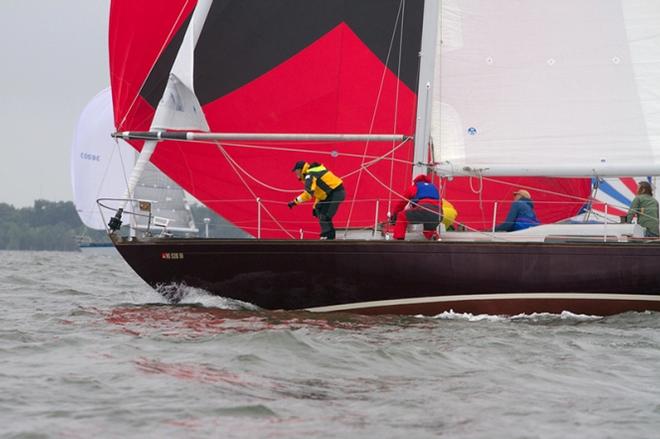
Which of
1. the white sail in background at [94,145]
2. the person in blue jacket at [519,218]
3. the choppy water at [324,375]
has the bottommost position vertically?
the choppy water at [324,375]

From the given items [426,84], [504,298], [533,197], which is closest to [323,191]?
[426,84]

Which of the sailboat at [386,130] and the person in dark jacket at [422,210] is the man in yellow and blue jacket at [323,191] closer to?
the sailboat at [386,130]

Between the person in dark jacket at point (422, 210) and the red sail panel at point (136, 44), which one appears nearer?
the person in dark jacket at point (422, 210)

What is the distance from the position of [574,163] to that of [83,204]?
33966mm

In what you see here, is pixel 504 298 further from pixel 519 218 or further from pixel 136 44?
pixel 136 44

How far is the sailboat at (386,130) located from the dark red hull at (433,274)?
0.02 metres

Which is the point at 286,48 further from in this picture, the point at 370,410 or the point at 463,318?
the point at 370,410

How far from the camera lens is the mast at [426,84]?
40.5ft

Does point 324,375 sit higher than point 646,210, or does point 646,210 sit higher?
point 646,210

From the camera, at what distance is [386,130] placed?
13352 mm

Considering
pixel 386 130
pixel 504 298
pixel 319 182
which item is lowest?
pixel 504 298

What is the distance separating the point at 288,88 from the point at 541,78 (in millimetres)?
2878

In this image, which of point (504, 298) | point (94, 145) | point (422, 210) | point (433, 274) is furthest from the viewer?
point (94, 145)

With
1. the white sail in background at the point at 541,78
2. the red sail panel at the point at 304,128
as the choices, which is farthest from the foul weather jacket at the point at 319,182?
the white sail in background at the point at 541,78
